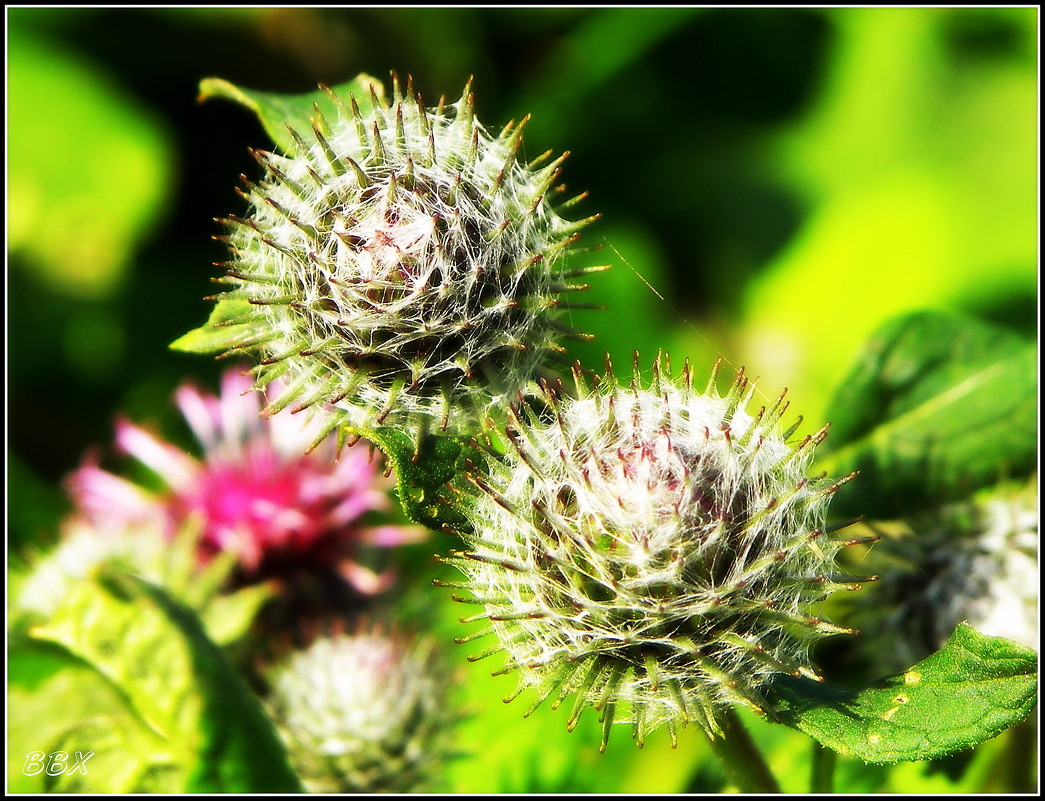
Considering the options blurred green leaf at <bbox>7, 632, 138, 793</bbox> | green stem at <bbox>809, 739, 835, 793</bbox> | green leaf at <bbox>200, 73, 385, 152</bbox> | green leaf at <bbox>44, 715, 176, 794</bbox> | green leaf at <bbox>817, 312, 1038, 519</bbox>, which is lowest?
green stem at <bbox>809, 739, 835, 793</bbox>

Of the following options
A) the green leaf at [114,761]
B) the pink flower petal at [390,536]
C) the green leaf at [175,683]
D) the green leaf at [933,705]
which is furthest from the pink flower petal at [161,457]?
the green leaf at [933,705]

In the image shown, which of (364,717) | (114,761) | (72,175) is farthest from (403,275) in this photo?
(72,175)

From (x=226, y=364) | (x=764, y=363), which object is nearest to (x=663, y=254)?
(x=764, y=363)

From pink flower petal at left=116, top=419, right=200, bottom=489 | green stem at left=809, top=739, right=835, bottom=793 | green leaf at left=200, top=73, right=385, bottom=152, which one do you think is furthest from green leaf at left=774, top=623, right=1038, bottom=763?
pink flower petal at left=116, top=419, right=200, bottom=489

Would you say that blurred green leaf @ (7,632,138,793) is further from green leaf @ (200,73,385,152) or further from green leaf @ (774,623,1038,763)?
green leaf @ (774,623,1038,763)

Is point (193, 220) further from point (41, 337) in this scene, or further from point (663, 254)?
point (663, 254)

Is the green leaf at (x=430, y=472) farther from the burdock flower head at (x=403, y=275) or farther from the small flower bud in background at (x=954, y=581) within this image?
the small flower bud in background at (x=954, y=581)
